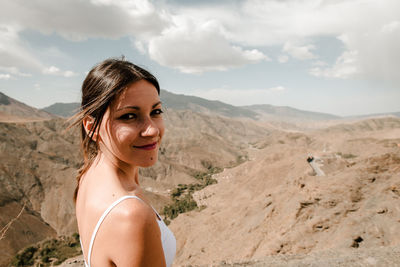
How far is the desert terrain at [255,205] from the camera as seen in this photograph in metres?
8.84

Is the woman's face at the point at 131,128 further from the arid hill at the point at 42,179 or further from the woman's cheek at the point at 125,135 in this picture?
the arid hill at the point at 42,179

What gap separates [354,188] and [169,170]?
58.1m

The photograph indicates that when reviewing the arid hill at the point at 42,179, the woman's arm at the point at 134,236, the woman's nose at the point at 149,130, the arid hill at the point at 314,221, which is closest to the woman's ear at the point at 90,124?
the woman's nose at the point at 149,130

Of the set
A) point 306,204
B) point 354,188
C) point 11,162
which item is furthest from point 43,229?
point 354,188

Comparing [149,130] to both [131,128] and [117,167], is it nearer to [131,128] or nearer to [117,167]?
[131,128]

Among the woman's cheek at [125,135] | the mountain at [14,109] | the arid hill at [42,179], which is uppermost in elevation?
the mountain at [14,109]

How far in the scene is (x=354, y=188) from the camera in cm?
1218

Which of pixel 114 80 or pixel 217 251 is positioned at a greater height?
pixel 114 80

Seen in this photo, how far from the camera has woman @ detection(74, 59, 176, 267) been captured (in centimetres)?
108

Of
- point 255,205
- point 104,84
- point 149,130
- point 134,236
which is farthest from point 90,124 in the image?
point 255,205

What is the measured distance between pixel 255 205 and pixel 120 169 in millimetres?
20665

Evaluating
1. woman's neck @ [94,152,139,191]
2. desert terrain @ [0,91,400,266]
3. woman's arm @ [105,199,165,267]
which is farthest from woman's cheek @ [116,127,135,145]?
desert terrain @ [0,91,400,266]

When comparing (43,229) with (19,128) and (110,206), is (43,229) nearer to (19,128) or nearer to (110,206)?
(19,128)

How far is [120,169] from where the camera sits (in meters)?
1.49
